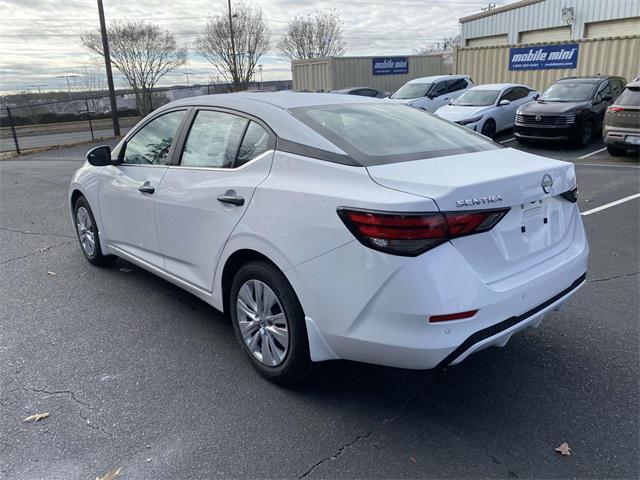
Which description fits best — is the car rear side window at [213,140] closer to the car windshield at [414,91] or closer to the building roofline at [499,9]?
the car windshield at [414,91]

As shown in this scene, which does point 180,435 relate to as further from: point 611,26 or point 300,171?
point 611,26

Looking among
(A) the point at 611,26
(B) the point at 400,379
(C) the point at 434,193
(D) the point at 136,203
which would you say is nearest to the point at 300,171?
(C) the point at 434,193

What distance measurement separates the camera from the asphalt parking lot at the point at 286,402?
2447 millimetres

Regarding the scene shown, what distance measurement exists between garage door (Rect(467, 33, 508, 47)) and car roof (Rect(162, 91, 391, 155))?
23733 millimetres

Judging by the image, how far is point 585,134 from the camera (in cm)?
1245

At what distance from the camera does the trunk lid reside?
7.73ft

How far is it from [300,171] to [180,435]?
1.51 m

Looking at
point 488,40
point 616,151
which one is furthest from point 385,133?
point 488,40

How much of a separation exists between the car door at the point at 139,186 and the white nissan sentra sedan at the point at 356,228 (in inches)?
1.9

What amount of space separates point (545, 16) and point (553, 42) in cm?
623

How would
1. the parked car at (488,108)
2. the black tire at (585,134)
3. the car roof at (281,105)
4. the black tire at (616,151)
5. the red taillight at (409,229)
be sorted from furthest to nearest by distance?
the parked car at (488,108) < the black tire at (585,134) < the black tire at (616,151) < the car roof at (281,105) < the red taillight at (409,229)

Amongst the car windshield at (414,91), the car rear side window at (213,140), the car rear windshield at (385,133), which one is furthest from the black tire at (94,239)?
the car windshield at (414,91)

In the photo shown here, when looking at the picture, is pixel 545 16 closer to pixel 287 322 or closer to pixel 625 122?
pixel 625 122

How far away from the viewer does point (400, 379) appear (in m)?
3.12
